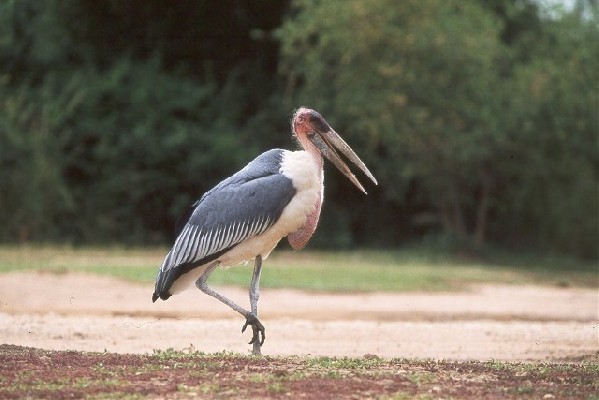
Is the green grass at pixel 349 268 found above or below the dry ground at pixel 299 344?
above

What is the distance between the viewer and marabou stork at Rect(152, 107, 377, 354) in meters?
9.95

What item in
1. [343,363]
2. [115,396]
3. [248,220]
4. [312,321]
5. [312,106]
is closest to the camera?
[115,396]

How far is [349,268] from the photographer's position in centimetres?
2098

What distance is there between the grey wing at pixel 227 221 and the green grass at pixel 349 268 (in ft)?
23.1

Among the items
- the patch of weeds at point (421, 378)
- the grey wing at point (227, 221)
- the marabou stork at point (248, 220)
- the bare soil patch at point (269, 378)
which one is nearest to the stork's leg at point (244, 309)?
the marabou stork at point (248, 220)

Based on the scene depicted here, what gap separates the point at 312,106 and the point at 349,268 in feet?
21.4

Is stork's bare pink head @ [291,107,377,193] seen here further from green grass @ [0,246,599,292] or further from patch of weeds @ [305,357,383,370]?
green grass @ [0,246,599,292]

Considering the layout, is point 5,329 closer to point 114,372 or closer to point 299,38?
point 114,372

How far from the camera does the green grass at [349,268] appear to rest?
1803 cm

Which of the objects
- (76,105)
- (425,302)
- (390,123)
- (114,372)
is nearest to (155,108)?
(76,105)

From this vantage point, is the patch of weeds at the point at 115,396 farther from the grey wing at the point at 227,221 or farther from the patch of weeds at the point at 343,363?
the grey wing at the point at 227,221

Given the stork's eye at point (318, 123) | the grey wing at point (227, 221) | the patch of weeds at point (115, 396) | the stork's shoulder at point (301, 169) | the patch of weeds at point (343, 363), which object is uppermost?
the stork's eye at point (318, 123)

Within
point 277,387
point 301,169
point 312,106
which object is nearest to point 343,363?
point 277,387

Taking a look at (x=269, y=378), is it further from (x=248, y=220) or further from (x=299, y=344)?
(x=299, y=344)
